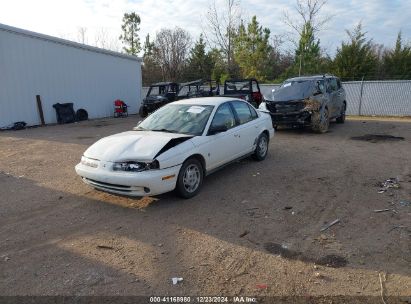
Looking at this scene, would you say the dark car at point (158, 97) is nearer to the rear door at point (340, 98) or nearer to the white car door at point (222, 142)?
the rear door at point (340, 98)

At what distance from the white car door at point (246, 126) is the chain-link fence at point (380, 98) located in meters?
11.9

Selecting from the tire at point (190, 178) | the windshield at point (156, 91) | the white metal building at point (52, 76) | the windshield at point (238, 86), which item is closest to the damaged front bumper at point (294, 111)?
the windshield at point (238, 86)

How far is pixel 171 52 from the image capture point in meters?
45.2

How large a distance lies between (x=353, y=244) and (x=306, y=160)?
4446 mm

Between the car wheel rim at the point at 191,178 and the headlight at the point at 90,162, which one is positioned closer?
the headlight at the point at 90,162

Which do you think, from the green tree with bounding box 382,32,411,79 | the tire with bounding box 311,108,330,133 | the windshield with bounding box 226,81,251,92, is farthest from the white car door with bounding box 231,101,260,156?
the green tree with bounding box 382,32,411,79

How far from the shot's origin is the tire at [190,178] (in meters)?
5.54

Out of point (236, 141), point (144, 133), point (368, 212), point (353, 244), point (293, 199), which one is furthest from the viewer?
point (236, 141)

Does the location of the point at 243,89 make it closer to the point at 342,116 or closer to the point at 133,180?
the point at 342,116

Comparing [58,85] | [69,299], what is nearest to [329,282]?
[69,299]

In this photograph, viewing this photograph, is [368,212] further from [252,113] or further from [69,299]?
[69,299]

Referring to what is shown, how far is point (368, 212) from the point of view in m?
5.10

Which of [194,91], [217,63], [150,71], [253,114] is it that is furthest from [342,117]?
[150,71]

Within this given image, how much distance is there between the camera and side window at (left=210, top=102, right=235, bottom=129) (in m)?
6.50
